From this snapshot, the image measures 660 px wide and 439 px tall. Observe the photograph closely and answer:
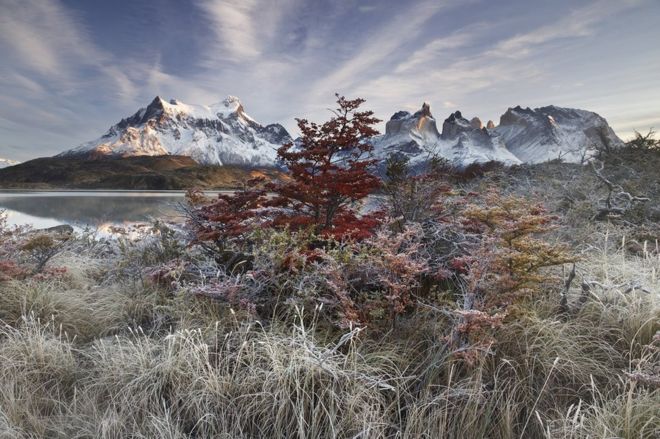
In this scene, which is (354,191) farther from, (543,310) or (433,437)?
(433,437)

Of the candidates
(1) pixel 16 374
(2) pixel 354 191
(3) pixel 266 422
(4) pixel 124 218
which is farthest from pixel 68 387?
(4) pixel 124 218

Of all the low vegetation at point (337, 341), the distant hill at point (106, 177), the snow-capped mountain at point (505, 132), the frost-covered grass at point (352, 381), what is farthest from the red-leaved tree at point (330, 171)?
the snow-capped mountain at point (505, 132)

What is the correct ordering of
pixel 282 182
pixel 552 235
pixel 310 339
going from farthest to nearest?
pixel 552 235, pixel 282 182, pixel 310 339

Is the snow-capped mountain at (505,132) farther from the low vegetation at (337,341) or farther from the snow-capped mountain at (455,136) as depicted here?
the low vegetation at (337,341)

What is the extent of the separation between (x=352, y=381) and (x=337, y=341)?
653mm

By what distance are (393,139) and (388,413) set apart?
93790mm

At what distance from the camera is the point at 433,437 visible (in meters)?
2.43

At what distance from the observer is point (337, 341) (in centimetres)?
336

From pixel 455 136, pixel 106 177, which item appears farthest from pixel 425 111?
pixel 106 177

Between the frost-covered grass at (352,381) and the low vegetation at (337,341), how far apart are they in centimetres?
2

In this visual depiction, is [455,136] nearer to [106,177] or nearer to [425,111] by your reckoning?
[425,111]

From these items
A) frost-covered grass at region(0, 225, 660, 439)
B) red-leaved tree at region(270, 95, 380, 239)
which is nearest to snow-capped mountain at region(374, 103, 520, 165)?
red-leaved tree at region(270, 95, 380, 239)

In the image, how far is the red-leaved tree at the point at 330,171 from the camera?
14.2 feet

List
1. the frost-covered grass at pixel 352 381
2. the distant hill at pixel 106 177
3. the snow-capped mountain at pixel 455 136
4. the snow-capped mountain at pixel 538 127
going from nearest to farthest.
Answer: the frost-covered grass at pixel 352 381 → the distant hill at pixel 106 177 → the snow-capped mountain at pixel 538 127 → the snow-capped mountain at pixel 455 136
